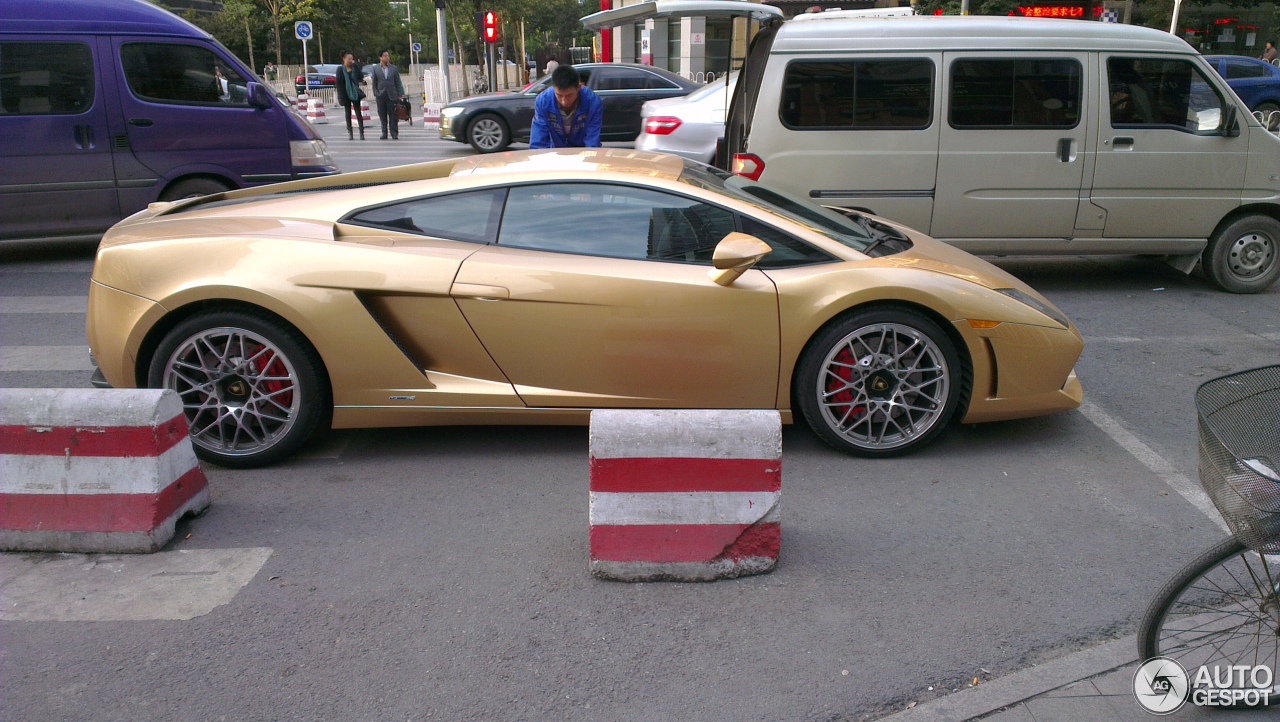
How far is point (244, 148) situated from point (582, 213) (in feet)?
18.4

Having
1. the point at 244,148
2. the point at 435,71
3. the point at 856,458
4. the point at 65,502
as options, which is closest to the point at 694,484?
the point at 856,458

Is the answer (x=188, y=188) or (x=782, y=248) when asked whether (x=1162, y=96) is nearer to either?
(x=782, y=248)

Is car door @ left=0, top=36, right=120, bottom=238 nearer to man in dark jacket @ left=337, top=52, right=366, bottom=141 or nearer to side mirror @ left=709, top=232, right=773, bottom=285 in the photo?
side mirror @ left=709, top=232, right=773, bottom=285

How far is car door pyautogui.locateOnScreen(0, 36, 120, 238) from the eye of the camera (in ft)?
26.7

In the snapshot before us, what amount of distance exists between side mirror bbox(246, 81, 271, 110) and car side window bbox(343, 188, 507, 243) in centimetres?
514

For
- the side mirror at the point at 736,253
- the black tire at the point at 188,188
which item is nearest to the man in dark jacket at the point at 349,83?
the black tire at the point at 188,188

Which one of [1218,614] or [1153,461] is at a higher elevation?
[1218,614]

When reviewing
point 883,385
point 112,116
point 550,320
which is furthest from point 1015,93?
point 112,116

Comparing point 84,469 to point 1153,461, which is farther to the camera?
point 1153,461

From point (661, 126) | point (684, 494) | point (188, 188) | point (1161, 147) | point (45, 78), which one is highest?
point (45, 78)

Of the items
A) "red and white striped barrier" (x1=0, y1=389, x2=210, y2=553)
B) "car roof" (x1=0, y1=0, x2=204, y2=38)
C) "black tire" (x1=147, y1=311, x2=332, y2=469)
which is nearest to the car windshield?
"black tire" (x1=147, y1=311, x2=332, y2=469)

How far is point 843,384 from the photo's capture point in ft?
14.4

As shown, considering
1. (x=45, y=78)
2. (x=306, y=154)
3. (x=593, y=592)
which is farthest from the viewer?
(x=306, y=154)

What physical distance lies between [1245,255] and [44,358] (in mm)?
8343
